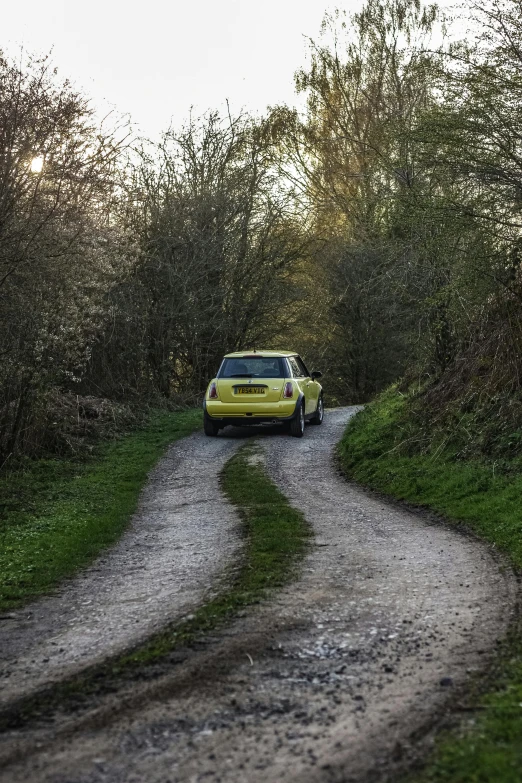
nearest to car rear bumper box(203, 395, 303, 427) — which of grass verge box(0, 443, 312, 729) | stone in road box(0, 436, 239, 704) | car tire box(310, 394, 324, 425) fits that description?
car tire box(310, 394, 324, 425)

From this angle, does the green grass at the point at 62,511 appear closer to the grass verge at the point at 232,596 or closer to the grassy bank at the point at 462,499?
the grass verge at the point at 232,596

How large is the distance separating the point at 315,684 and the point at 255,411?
14.3 meters

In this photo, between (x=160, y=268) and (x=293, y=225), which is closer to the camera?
(x=160, y=268)

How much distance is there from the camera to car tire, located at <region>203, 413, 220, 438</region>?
66.9 feet

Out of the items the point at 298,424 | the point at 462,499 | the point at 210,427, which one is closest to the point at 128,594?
the point at 462,499

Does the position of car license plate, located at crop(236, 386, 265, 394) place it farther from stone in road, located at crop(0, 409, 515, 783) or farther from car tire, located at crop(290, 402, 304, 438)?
stone in road, located at crop(0, 409, 515, 783)

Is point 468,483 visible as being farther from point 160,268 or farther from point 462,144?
point 160,268

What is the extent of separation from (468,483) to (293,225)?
66.8 feet

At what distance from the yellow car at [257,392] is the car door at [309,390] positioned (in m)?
0.57

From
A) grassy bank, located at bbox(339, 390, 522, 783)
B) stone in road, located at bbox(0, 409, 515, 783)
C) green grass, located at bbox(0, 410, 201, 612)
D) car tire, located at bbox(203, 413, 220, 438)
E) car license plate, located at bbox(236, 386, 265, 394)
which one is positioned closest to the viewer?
grassy bank, located at bbox(339, 390, 522, 783)

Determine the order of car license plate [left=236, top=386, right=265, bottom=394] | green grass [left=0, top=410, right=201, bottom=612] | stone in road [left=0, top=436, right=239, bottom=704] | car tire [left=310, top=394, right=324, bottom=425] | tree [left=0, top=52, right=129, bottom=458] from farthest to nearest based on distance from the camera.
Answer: car tire [left=310, top=394, right=324, bottom=425] → car license plate [left=236, top=386, right=265, bottom=394] → tree [left=0, top=52, right=129, bottom=458] → green grass [left=0, top=410, right=201, bottom=612] → stone in road [left=0, top=436, right=239, bottom=704]

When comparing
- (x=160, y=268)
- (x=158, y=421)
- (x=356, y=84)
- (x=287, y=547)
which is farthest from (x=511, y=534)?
(x=356, y=84)

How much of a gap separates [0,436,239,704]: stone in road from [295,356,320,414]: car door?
7.32 metres

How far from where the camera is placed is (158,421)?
23312 millimetres
